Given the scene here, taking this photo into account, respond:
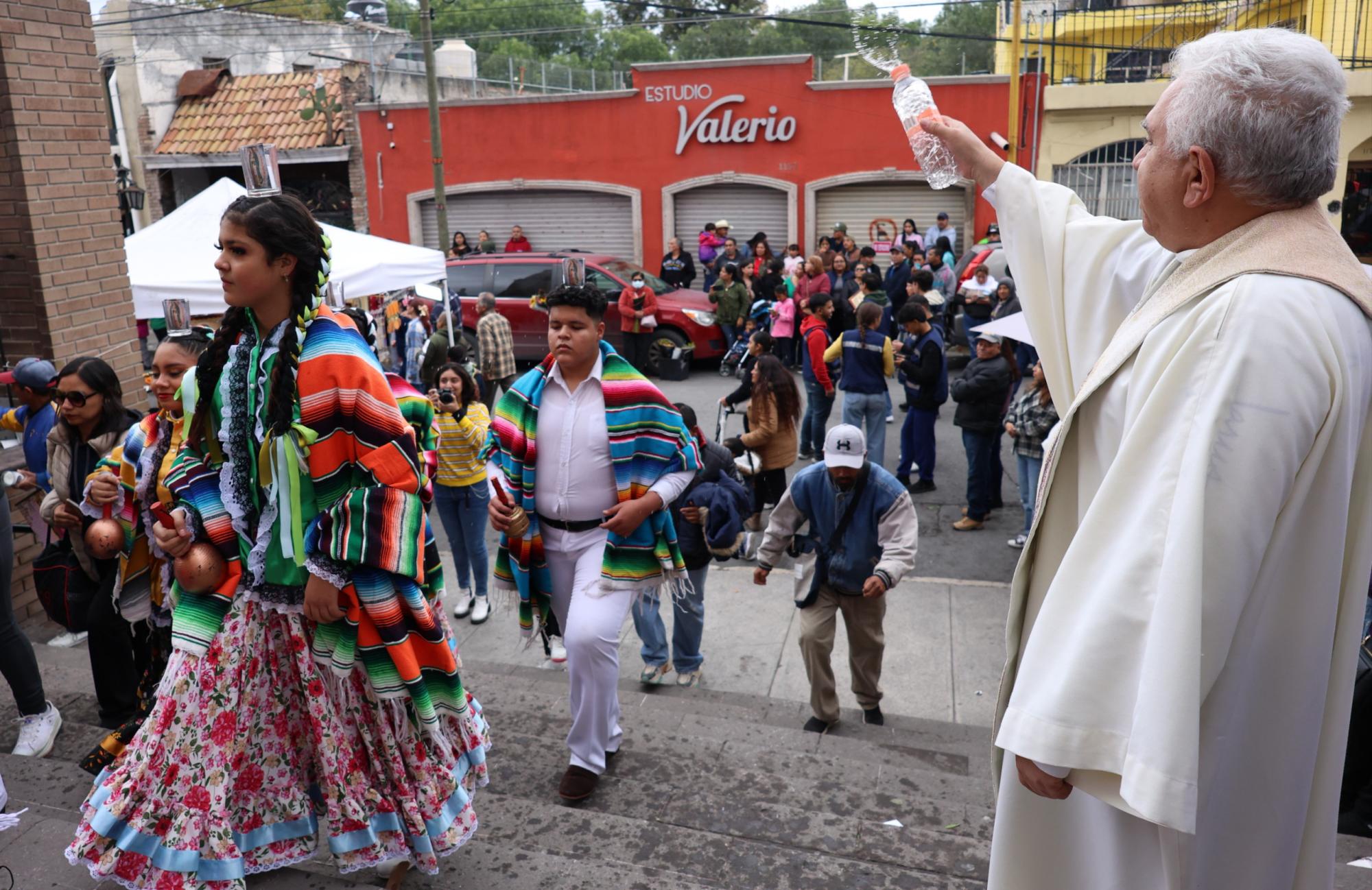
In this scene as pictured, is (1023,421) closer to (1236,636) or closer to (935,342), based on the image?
(935,342)

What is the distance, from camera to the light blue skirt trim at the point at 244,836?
106 inches

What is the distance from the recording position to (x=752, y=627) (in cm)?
693

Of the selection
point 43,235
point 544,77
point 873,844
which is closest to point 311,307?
point 873,844

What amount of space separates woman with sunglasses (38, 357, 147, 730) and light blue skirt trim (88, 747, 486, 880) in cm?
152

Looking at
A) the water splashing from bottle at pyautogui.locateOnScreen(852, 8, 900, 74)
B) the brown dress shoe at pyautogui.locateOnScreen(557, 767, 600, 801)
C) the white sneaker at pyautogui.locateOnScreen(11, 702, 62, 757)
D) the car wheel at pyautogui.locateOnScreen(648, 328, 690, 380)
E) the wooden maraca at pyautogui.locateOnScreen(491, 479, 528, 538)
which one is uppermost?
the water splashing from bottle at pyautogui.locateOnScreen(852, 8, 900, 74)

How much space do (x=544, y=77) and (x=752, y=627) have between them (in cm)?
2053

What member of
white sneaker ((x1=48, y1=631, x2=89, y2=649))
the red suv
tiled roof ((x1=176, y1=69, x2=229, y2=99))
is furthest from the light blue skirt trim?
tiled roof ((x1=176, y1=69, x2=229, y2=99))

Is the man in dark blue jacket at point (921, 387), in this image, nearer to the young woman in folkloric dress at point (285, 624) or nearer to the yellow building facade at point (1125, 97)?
the young woman in folkloric dress at point (285, 624)

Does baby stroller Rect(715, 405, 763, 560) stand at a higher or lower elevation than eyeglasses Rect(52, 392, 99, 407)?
lower

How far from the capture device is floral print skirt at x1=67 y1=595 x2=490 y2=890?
8.87ft

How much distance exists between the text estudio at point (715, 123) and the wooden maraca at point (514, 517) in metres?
16.9

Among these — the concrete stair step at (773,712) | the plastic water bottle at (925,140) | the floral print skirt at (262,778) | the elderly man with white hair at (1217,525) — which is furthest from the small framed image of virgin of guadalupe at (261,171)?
the concrete stair step at (773,712)

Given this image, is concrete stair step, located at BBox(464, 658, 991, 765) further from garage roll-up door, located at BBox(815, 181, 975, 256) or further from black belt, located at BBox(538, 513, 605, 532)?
garage roll-up door, located at BBox(815, 181, 975, 256)

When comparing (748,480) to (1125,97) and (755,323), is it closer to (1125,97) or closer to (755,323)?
(755,323)
